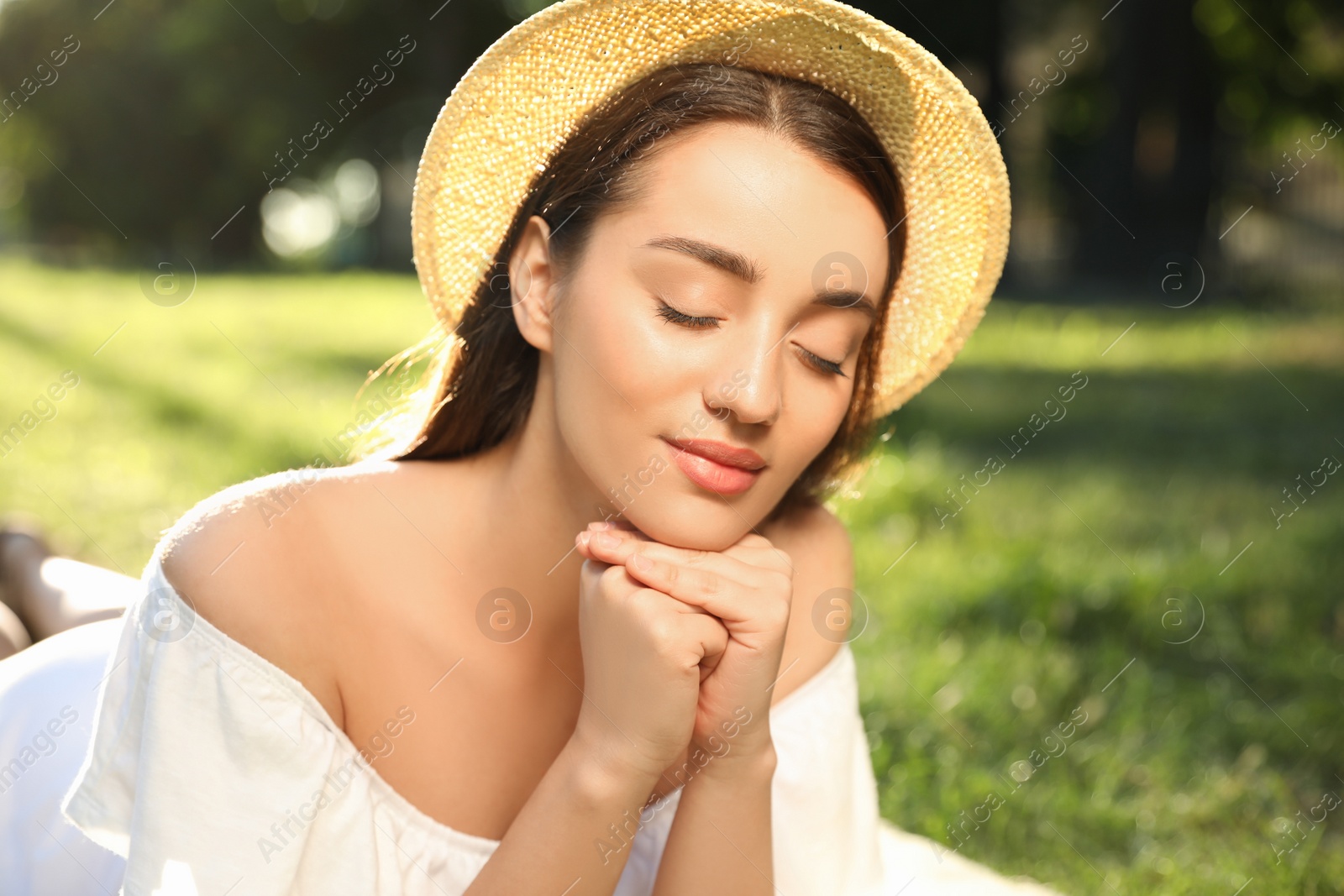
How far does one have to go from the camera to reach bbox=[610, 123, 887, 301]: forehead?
6.20ft

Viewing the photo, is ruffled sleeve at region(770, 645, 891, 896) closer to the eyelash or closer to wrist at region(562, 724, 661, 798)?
wrist at region(562, 724, 661, 798)

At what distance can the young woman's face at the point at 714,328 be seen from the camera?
1888 millimetres

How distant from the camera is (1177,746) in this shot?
3.67 m

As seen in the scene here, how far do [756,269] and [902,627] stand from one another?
2882 millimetres

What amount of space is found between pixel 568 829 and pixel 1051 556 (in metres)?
3.63

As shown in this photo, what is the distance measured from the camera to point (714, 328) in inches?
74.8

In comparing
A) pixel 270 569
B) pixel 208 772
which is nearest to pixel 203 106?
pixel 270 569

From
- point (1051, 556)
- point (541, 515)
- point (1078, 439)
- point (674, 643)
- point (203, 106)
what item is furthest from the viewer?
point (203, 106)

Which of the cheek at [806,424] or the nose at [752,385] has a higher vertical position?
the nose at [752,385]

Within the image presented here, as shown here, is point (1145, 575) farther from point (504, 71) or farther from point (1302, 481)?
point (504, 71)

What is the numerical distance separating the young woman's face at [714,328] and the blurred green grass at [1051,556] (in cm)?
180

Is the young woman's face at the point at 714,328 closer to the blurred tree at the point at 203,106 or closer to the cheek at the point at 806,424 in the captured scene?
the cheek at the point at 806,424

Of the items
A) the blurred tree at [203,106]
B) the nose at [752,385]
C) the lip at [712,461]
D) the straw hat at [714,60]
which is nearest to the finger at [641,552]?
the lip at [712,461]

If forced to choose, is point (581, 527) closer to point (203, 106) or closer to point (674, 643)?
point (674, 643)
